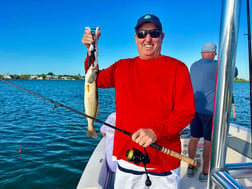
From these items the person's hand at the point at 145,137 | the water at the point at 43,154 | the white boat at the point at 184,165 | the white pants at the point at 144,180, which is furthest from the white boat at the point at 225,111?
the water at the point at 43,154

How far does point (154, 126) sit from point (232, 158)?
3273mm

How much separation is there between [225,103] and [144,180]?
67.6 inches

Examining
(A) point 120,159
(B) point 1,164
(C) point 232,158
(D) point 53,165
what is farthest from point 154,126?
(B) point 1,164

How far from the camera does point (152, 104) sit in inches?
87.3

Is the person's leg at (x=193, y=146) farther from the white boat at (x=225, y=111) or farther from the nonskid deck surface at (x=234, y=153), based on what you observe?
the white boat at (x=225, y=111)

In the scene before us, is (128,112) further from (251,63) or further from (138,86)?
(251,63)

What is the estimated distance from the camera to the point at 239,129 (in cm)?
503

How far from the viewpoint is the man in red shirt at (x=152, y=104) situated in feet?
6.95

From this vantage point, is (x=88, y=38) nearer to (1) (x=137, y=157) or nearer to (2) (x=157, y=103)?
(2) (x=157, y=103)

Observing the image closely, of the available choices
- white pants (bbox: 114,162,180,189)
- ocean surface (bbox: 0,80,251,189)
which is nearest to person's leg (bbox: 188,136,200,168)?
ocean surface (bbox: 0,80,251,189)

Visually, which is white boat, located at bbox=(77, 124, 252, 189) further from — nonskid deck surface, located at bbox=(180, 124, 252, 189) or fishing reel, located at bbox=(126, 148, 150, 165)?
fishing reel, located at bbox=(126, 148, 150, 165)

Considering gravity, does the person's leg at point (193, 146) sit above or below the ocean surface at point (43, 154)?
above

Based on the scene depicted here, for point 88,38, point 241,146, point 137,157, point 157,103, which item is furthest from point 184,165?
point 88,38

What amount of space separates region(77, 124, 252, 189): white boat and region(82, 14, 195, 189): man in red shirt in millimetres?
671
